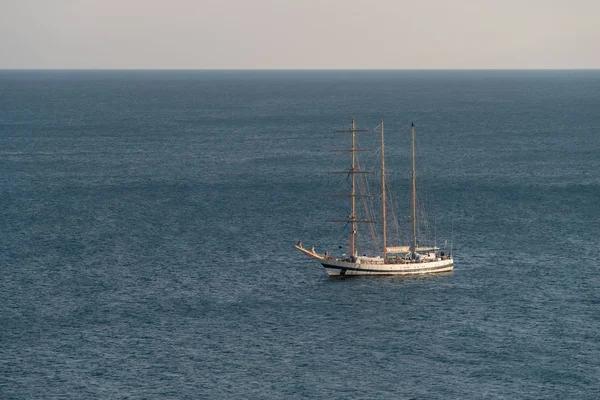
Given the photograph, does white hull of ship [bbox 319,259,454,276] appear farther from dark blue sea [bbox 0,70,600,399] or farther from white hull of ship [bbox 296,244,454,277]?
dark blue sea [bbox 0,70,600,399]

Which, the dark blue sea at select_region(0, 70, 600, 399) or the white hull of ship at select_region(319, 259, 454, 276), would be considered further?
the white hull of ship at select_region(319, 259, 454, 276)

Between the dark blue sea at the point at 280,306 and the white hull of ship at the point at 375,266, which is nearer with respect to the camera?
the dark blue sea at the point at 280,306

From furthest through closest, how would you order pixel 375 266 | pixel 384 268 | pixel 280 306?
pixel 384 268, pixel 375 266, pixel 280 306

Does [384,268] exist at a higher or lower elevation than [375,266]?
lower

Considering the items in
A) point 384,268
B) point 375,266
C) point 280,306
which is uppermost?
point 375,266

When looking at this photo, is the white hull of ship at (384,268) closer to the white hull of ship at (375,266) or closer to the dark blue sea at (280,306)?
the white hull of ship at (375,266)

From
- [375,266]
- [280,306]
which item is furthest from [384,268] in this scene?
[280,306]

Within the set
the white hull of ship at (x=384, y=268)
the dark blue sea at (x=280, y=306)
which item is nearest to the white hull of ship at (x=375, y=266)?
the white hull of ship at (x=384, y=268)

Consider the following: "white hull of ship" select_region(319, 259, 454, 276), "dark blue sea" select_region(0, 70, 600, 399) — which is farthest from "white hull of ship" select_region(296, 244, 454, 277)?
"dark blue sea" select_region(0, 70, 600, 399)

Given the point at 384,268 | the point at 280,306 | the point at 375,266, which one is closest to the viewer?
the point at 280,306

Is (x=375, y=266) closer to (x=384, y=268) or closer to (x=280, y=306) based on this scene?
(x=384, y=268)

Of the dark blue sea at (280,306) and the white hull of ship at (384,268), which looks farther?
the white hull of ship at (384,268)

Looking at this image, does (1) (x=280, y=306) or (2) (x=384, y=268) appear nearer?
(1) (x=280, y=306)

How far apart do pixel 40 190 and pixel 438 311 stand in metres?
98.8
